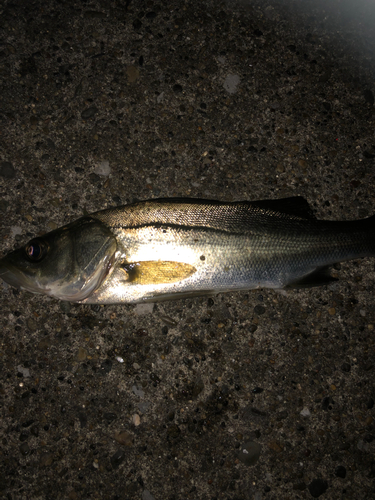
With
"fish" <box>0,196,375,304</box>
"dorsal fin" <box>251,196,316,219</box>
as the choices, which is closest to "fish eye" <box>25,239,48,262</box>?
"fish" <box>0,196,375,304</box>

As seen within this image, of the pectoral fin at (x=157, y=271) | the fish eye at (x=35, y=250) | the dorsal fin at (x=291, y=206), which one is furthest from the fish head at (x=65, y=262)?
the dorsal fin at (x=291, y=206)

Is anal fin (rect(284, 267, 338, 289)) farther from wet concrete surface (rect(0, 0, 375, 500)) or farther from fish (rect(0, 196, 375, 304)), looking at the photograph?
wet concrete surface (rect(0, 0, 375, 500))

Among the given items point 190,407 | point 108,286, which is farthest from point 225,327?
point 108,286

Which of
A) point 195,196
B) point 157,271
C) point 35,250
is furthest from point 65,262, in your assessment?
point 195,196

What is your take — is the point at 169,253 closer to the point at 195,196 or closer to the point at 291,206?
the point at 195,196

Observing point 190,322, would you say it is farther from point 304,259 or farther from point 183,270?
point 304,259

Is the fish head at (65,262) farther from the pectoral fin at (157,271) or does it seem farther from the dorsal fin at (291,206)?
the dorsal fin at (291,206)
